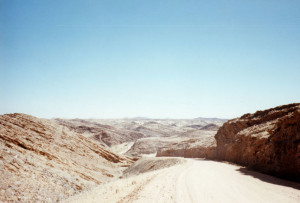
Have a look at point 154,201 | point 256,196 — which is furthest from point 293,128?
point 154,201

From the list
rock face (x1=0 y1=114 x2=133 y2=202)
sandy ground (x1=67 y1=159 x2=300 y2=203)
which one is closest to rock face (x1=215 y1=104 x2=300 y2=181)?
sandy ground (x1=67 y1=159 x2=300 y2=203)

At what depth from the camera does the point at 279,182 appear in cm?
992

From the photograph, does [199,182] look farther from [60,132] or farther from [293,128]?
[60,132]

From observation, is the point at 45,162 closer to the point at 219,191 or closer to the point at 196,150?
the point at 219,191

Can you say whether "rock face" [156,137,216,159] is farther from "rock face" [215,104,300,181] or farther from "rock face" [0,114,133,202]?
"rock face" [0,114,133,202]

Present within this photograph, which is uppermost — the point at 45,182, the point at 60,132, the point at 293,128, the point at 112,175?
the point at 293,128

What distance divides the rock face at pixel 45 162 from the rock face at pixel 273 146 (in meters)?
13.8

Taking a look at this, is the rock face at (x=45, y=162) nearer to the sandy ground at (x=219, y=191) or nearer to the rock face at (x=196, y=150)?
the rock face at (x=196, y=150)

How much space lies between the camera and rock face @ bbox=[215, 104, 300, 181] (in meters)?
10.8

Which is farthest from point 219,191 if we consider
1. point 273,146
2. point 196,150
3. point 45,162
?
point 196,150

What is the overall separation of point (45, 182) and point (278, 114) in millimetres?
19491

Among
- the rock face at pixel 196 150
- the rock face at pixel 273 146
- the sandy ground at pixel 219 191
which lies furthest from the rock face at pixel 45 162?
the rock face at pixel 273 146

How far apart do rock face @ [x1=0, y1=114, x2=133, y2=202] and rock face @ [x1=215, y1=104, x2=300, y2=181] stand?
45.3 ft

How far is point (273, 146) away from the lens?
12406 millimetres
